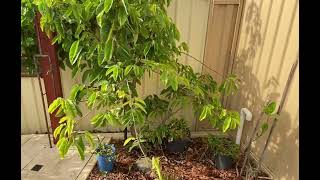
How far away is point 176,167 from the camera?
2.30 m

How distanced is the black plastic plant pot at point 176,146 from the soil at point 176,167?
0.04 meters

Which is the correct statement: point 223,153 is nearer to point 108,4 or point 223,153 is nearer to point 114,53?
point 114,53

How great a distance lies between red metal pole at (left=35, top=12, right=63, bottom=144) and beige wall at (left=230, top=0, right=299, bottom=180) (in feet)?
6.33

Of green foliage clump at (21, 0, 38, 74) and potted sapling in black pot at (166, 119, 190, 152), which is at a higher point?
green foliage clump at (21, 0, 38, 74)

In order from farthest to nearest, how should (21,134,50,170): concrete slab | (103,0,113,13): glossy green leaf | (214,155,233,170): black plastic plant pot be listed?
(21,134,50,170): concrete slab < (214,155,233,170): black plastic plant pot < (103,0,113,13): glossy green leaf

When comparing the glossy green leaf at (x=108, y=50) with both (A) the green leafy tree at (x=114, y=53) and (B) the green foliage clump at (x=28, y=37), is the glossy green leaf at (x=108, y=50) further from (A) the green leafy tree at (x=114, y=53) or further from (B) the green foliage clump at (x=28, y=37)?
(B) the green foliage clump at (x=28, y=37)

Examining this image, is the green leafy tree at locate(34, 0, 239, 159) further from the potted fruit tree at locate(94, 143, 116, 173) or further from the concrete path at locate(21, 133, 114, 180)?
the concrete path at locate(21, 133, 114, 180)

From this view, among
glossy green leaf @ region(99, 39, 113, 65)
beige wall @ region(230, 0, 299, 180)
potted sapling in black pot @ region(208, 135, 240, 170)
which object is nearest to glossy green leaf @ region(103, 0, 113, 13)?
glossy green leaf @ region(99, 39, 113, 65)

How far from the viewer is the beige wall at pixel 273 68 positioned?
73.6 inches

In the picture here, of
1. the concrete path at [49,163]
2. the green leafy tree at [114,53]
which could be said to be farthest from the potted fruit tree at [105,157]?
the green leafy tree at [114,53]

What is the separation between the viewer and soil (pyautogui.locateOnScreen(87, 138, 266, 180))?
7.04 ft

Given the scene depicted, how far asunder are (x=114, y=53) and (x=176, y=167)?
1253mm

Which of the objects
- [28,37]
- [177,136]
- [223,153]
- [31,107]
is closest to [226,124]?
[223,153]
